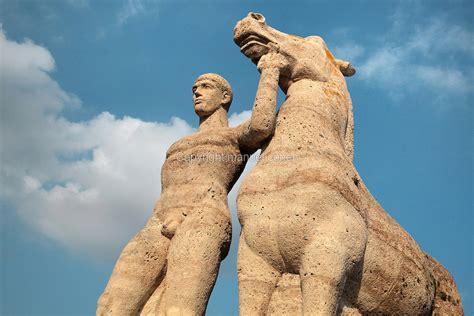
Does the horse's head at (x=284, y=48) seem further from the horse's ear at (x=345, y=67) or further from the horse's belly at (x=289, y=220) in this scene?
the horse's belly at (x=289, y=220)

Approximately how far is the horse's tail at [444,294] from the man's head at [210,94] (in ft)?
10.6

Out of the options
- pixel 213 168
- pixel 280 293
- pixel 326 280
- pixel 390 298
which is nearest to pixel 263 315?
pixel 280 293

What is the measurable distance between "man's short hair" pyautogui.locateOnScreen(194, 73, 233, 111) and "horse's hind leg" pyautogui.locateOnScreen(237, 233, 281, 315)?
2885 millimetres

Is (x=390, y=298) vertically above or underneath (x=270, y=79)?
underneath

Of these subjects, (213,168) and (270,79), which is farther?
(213,168)

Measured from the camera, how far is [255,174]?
6.79 metres

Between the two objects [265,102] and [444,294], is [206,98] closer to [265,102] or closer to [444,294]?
[265,102]

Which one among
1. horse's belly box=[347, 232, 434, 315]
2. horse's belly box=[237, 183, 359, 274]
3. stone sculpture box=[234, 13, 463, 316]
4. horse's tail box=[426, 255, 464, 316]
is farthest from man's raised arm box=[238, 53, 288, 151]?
horse's tail box=[426, 255, 464, 316]

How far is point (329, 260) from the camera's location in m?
6.03

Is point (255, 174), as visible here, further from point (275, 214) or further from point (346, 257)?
point (346, 257)

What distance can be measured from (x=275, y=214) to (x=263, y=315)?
0.98 meters

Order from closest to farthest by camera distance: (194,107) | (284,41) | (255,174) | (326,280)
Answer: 1. (326,280)
2. (255,174)
3. (284,41)
4. (194,107)

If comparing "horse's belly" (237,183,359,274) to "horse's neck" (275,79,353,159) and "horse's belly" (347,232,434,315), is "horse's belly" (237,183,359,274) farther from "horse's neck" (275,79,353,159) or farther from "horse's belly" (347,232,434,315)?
"horse's neck" (275,79,353,159)

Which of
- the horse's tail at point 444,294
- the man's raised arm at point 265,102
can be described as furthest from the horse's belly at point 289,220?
the horse's tail at point 444,294
